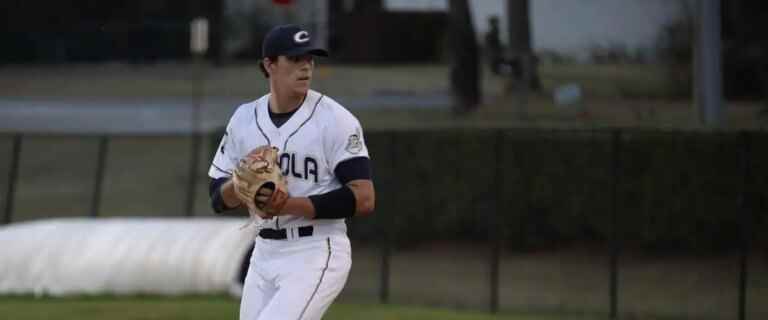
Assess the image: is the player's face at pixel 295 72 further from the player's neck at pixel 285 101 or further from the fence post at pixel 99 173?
the fence post at pixel 99 173

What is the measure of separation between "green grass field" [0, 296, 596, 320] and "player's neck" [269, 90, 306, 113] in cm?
540

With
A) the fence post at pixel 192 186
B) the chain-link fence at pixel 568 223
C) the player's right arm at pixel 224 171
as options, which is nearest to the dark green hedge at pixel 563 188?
the chain-link fence at pixel 568 223

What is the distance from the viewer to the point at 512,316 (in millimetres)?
12773

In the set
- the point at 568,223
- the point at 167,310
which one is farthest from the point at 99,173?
the point at 568,223

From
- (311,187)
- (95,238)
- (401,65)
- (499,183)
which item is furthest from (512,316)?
(401,65)

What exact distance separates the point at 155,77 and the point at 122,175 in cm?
614

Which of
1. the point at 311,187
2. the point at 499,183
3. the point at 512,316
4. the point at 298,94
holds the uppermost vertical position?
the point at 298,94

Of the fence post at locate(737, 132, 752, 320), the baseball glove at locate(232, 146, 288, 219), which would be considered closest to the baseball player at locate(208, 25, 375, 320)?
the baseball glove at locate(232, 146, 288, 219)

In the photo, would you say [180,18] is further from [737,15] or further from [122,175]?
[737,15]

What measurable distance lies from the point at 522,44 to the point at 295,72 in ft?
52.0

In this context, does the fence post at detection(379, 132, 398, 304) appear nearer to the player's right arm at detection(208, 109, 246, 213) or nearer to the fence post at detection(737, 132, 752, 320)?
the fence post at detection(737, 132, 752, 320)

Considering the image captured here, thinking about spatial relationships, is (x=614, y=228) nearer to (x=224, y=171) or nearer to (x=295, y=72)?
(x=224, y=171)

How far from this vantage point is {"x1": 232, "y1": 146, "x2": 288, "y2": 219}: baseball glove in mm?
5309

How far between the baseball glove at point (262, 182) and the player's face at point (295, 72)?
0.34 m
